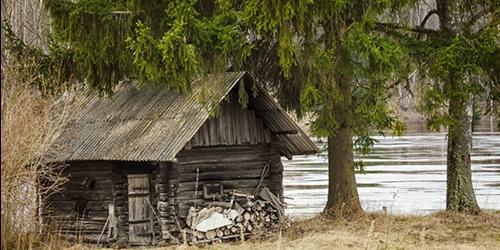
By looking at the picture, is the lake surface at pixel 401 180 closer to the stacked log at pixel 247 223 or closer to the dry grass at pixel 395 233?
the dry grass at pixel 395 233

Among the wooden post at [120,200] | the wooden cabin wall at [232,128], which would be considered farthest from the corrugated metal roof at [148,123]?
the wooden post at [120,200]

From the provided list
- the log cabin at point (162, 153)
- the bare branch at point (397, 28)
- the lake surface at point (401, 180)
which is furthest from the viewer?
the lake surface at point (401, 180)

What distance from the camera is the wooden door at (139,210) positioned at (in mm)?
16703

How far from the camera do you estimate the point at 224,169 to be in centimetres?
1736

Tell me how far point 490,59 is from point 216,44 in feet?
17.2

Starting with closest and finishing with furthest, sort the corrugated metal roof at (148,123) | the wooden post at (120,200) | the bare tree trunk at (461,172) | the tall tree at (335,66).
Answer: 1. the tall tree at (335,66)
2. the corrugated metal roof at (148,123)
3. the wooden post at (120,200)
4. the bare tree trunk at (461,172)

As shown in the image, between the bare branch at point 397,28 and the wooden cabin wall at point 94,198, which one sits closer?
the wooden cabin wall at point 94,198

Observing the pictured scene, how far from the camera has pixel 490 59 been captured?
15219mm

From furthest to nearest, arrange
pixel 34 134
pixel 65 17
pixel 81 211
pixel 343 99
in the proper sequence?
pixel 81 211, pixel 343 99, pixel 65 17, pixel 34 134

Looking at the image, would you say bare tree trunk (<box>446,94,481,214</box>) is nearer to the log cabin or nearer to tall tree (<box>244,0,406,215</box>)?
tall tree (<box>244,0,406,215</box>)

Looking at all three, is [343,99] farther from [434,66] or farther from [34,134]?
[34,134]

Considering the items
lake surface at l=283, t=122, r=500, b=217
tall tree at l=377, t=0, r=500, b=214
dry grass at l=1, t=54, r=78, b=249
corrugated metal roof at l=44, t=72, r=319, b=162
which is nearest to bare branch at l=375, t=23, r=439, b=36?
tall tree at l=377, t=0, r=500, b=214

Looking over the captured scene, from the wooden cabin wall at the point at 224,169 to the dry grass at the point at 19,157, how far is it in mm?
2917

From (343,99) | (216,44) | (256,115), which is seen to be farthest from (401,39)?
(216,44)
